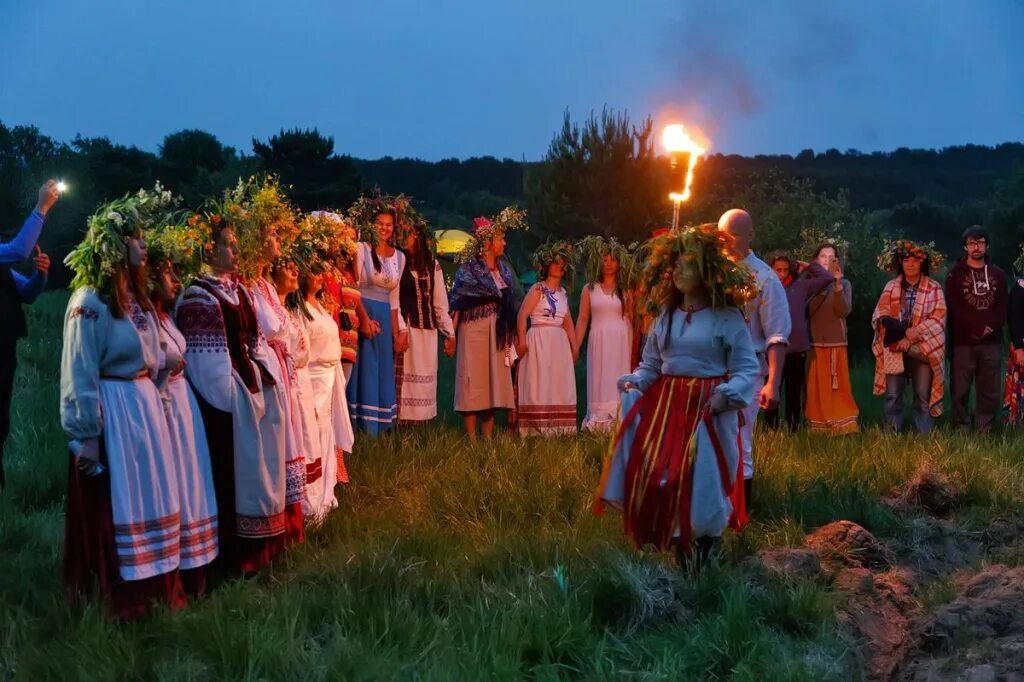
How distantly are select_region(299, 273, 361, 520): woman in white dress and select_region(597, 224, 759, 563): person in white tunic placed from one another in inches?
90.8

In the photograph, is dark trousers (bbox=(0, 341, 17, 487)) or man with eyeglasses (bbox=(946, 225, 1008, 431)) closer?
dark trousers (bbox=(0, 341, 17, 487))

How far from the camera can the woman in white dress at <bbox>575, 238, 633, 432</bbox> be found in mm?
10695

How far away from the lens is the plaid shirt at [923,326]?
401 inches

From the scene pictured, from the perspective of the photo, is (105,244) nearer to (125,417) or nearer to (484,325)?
(125,417)

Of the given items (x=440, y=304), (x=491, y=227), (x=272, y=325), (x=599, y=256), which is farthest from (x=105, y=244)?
(x=599, y=256)

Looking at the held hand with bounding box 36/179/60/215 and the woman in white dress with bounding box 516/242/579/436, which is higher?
the held hand with bounding box 36/179/60/215

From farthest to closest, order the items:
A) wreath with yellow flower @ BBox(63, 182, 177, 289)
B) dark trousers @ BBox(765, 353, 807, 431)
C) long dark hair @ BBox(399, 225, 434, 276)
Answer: dark trousers @ BBox(765, 353, 807, 431), long dark hair @ BBox(399, 225, 434, 276), wreath with yellow flower @ BBox(63, 182, 177, 289)

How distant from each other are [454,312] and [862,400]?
6.00m

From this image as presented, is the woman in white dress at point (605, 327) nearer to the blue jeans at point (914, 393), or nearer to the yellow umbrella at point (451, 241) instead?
the blue jeans at point (914, 393)

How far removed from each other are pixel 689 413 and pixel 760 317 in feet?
5.09

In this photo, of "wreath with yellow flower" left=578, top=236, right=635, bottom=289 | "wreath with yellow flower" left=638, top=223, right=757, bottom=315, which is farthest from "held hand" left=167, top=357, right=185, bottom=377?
"wreath with yellow flower" left=578, top=236, right=635, bottom=289

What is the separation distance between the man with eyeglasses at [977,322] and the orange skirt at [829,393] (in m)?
1.04

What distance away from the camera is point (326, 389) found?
7430mm

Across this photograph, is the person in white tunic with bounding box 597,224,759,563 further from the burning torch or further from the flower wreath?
the flower wreath
